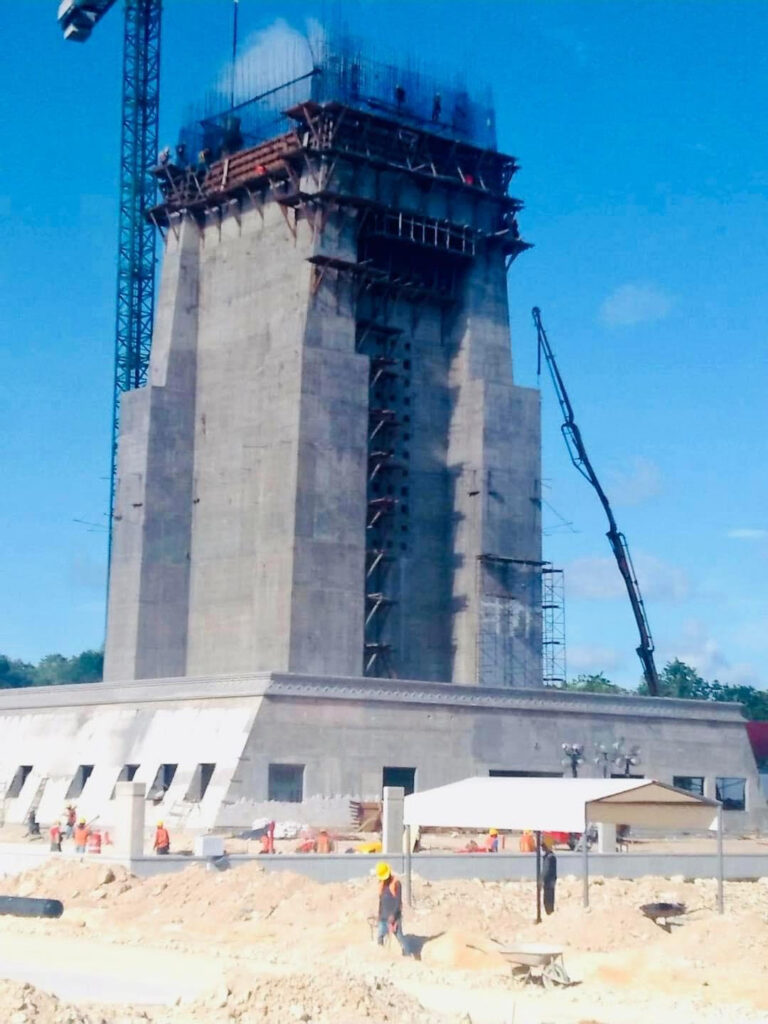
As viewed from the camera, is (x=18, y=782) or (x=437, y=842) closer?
(x=437, y=842)

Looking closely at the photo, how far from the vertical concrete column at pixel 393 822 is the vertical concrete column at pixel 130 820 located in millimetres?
7445

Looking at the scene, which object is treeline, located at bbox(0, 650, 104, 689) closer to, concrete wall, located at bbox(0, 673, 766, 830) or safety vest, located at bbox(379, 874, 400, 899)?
concrete wall, located at bbox(0, 673, 766, 830)

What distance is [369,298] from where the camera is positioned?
73.9m

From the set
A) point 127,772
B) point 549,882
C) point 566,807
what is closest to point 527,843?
point 549,882

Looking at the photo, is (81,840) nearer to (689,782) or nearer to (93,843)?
(93,843)

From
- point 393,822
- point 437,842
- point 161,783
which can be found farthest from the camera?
point 161,783

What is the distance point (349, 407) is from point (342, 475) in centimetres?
Answer: 305

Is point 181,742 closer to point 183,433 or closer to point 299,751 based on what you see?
point 299,751

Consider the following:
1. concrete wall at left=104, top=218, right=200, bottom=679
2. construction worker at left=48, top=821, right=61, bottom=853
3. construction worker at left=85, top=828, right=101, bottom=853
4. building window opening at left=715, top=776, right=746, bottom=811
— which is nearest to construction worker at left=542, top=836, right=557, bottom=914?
construction worker at left=85, top=828, right=101, bottom=853

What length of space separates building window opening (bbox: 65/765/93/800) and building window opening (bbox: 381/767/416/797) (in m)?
12.6

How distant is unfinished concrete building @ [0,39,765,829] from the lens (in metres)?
67.2

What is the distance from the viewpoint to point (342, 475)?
2717 inches

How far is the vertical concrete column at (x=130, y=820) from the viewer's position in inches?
1720

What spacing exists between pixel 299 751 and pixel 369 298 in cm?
2347
